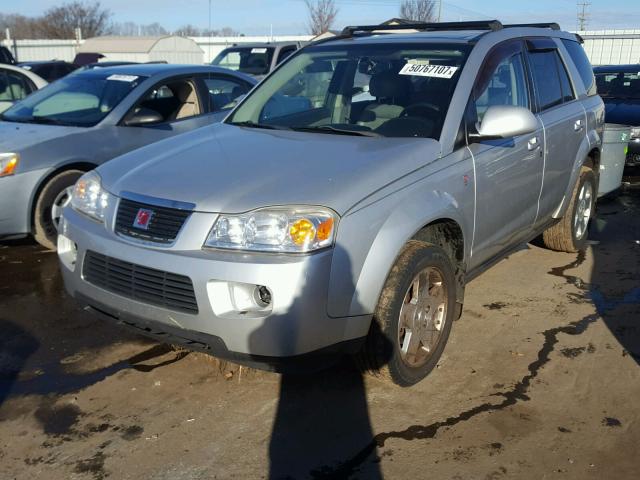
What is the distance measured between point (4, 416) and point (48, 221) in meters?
2.77

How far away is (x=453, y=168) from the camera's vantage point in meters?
3.62

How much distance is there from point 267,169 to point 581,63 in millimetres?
3720

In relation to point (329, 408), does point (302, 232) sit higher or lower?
higher

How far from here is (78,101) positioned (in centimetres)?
641

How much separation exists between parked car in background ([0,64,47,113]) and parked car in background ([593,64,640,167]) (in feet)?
26.2

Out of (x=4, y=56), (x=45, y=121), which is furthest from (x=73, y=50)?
(x=45, y=121)

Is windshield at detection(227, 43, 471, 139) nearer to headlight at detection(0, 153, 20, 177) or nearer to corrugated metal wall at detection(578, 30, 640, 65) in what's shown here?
headlight at detection(0, 153, 20, 177)

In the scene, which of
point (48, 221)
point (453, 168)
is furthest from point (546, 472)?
point (48, 221)

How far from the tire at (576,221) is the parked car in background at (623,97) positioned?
3.60m

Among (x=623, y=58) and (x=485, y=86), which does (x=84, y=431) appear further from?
(x=623, y=58)

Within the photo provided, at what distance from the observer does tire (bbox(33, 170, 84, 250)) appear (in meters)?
5.63

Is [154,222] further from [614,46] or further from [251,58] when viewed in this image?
[614,46]

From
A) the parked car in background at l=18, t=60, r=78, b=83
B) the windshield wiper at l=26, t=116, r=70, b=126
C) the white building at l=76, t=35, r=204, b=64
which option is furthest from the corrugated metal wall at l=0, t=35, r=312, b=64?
the windshield wiper at l=26, t=116, r=70, b=126

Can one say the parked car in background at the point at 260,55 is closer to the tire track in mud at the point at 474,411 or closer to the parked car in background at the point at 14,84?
the parked car in background at the point at 14,84
